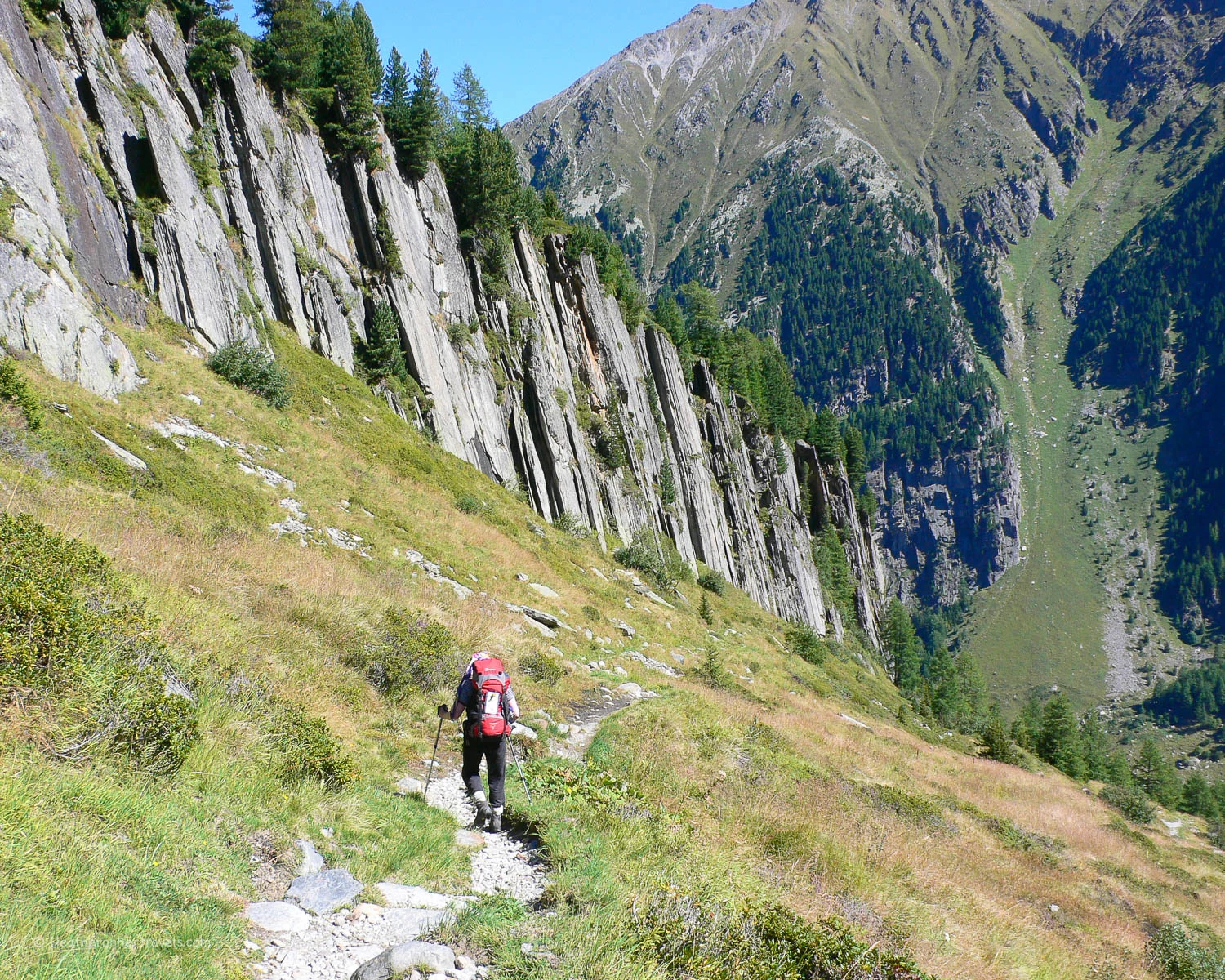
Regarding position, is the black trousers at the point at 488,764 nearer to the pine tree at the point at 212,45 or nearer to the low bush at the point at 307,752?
the low bush at the point at 307,752

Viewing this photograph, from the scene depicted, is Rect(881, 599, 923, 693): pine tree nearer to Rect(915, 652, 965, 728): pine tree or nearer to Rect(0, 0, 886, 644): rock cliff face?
Rect(915, 652, 965, 728): pine tree

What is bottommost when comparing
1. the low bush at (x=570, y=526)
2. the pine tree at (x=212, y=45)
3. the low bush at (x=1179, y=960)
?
the low bush at (x=1179, y=960)

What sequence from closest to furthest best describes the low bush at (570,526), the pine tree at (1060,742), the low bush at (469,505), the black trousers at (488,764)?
1. the black trousers at (488,764)
2. the low bush at (469,505)
3. the low bush at (570,526)
4. the pine tree at (1060,742)

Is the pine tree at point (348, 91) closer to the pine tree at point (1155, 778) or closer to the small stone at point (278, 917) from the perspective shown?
the small stone at point (278, 917)

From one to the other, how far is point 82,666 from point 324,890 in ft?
9.59

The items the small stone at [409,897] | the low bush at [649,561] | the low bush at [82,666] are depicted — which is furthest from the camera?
the low bush at [649,561]

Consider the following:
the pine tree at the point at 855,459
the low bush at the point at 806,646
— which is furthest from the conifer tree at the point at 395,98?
the pine tree at the point at 855,459

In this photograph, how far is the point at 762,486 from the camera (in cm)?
9094

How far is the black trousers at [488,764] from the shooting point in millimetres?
8703

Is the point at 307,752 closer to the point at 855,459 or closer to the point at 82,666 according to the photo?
the point at 82,666

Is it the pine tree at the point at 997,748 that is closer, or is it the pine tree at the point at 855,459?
the pine tree at the point at 997,748

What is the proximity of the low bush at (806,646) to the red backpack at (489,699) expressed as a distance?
46.5m

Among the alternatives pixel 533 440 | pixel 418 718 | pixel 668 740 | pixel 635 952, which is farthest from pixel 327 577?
pixel 533 440

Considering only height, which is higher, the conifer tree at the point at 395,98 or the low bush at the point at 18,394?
the conifer tree at the point at 395,98
